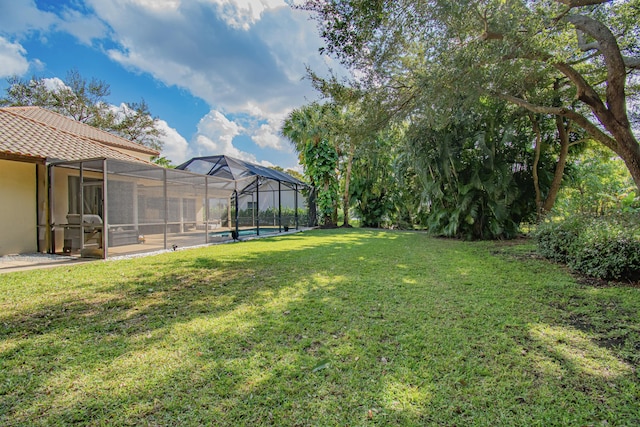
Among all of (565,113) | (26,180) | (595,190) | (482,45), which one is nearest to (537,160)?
(565,113)

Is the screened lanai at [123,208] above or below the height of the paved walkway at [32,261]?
above

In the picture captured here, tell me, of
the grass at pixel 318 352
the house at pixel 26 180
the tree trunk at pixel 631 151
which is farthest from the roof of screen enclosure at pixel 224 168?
the tree trunk at pixel 631 151

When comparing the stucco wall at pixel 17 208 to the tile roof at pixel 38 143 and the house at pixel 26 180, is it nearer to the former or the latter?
the house at pixel 26 180

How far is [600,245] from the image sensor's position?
5465mm

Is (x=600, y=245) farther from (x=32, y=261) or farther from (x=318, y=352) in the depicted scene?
(x=32, y=261)

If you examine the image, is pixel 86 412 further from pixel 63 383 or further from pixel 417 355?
pixel 417 355

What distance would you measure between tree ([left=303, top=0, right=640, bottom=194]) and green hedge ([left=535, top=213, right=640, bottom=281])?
1.35m

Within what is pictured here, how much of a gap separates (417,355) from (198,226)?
9.48 meters

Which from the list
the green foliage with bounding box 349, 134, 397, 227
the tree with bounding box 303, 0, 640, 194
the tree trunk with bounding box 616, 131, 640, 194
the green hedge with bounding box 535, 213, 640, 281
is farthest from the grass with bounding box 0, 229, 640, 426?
the green foliage with bounding box 349, 134, 397, 227

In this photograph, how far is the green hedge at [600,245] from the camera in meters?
5.09

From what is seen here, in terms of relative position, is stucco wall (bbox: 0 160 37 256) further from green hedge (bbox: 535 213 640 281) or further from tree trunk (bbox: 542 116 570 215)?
tree trunk (bbox: 542 116 570 215)

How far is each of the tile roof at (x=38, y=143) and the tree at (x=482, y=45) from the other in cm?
787

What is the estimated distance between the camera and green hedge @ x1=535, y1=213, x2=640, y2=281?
509 cm

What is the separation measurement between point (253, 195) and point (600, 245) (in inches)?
602
